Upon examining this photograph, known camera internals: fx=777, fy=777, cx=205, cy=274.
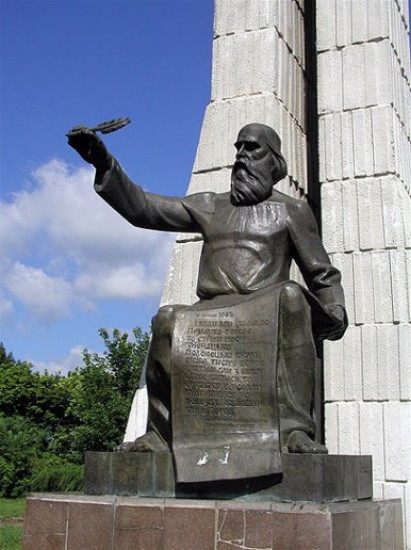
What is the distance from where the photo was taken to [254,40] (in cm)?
1195

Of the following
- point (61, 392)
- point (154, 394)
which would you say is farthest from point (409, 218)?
point (61, 392)

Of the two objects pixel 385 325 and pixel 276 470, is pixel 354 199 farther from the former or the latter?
pixel 276 470

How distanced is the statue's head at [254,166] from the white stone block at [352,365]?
5.24m

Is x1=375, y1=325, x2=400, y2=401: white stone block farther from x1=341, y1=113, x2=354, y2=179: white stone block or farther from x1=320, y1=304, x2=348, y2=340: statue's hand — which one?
x1=320, y1=304, x2=348, y2=340: statue's hand

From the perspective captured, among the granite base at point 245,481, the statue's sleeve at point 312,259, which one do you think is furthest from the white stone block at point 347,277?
the granite base at point 245,481

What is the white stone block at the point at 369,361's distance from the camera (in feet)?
33.3

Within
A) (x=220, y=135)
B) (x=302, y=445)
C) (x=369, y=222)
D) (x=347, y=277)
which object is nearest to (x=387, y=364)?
(x=347, y=277)

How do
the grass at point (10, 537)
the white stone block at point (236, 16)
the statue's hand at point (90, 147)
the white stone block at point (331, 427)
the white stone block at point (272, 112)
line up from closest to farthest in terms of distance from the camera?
1. the statue's hand at point (90, 147)
2. the white stone block at point (331, 427)
3. the grass at point (10, 537)
4. the white stone block at point (272, 112)
5. the white stone block at point (236, 16)

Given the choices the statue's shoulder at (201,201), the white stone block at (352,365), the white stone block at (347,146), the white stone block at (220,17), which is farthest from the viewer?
the white stone block at (220,17)

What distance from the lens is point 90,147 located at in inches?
201

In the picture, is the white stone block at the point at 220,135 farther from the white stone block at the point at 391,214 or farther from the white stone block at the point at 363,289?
the white stone block at the point at 363,289

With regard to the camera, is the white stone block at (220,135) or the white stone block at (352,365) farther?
the white stone block at (220,135)

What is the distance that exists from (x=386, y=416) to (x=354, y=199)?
3.05m

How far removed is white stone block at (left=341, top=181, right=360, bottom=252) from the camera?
1074 cm
